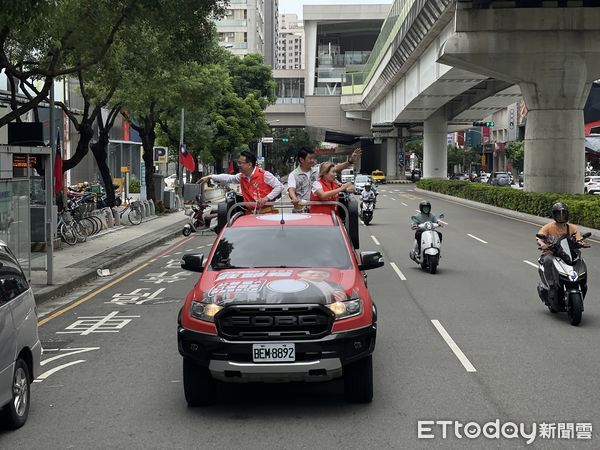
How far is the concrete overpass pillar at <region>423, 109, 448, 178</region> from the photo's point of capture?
219 feet

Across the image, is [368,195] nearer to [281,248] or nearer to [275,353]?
[281,248]

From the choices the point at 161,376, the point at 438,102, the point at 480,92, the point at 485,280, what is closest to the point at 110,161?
the point at 438,102

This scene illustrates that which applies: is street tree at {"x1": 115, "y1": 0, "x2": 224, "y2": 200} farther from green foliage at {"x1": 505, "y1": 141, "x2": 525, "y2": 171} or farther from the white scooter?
green foliage at {"x1": 505, "y1": 141, "x2": 525, "y2": 171}

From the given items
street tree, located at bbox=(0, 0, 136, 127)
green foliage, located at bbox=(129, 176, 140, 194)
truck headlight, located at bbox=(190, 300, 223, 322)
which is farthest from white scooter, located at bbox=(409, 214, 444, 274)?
green foliage, located at bbox=(129, 176, 140, 194)

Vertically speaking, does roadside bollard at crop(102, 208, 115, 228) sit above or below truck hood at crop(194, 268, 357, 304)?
below

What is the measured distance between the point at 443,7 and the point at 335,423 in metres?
25.8

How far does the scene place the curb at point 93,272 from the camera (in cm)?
1398

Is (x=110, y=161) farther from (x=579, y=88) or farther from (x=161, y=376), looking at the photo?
(x=161, y=376)

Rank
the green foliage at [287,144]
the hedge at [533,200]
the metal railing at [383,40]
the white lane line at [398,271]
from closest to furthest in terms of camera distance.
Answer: the white lane line at [398,271]
the hedge at [533,200]
the metal railing at [383,40]
the green foliage at [287,144]

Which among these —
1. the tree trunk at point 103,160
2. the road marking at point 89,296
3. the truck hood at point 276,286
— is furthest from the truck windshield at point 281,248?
the tree trunk at point 103,160

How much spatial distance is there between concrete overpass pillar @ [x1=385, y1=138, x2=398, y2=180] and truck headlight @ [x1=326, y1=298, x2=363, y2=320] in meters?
92.2

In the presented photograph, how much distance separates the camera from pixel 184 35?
1805 cm

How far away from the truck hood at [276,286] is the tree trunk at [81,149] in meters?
16.9

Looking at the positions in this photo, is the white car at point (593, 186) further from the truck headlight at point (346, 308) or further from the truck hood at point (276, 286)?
the truck headlight at point (346, 308)
